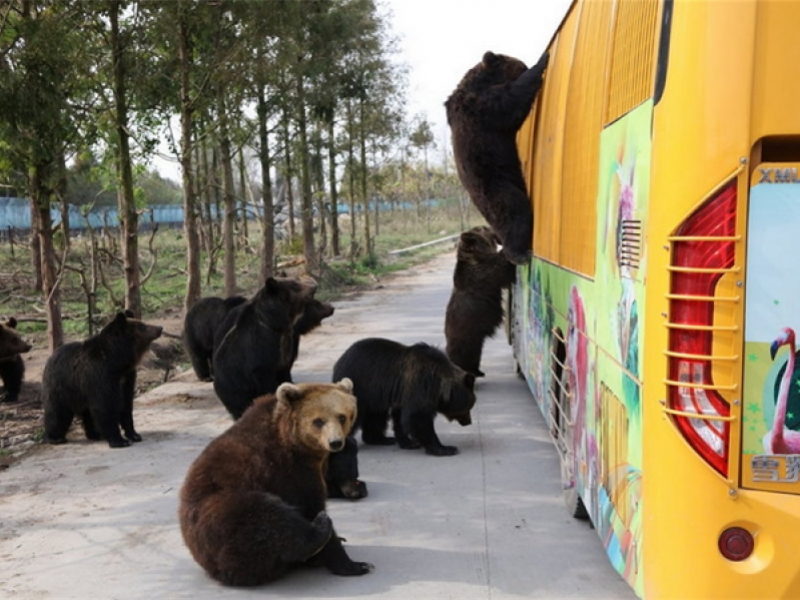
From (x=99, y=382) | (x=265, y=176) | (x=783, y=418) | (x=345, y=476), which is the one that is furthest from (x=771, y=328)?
(x=265, y=176)

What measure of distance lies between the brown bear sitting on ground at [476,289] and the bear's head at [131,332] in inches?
135

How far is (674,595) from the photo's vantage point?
351 cm

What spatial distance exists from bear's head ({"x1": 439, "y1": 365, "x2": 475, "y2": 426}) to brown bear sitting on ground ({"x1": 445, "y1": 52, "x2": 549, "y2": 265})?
1189 mm

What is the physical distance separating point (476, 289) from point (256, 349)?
2.71 metres

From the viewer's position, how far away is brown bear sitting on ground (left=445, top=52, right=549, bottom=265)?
8.42 meters

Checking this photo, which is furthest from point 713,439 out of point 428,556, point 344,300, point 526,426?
point 344,300

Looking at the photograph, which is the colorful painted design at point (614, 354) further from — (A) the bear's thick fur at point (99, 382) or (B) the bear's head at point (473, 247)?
(B) the bear's head at point (473, 247)

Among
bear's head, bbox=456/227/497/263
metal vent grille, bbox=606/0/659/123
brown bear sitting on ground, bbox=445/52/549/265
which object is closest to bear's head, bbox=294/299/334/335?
bear's head, bbox=456/227/497/263

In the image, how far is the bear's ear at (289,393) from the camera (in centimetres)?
558

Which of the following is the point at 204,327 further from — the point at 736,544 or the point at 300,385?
the point at 736,544

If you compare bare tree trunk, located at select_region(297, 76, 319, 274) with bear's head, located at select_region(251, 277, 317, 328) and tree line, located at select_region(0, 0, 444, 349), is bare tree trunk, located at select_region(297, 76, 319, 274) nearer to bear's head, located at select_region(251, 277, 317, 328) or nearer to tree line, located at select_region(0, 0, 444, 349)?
tree line, located at select_region(0, 0, 444, 349)

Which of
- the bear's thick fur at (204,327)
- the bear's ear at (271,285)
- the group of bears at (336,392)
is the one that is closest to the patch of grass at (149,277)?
the bear's thick fur at (204,327)

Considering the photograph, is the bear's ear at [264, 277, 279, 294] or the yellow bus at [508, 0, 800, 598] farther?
the bear's ear at [264, 277, 279, 294]

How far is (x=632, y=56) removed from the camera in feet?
13.8
